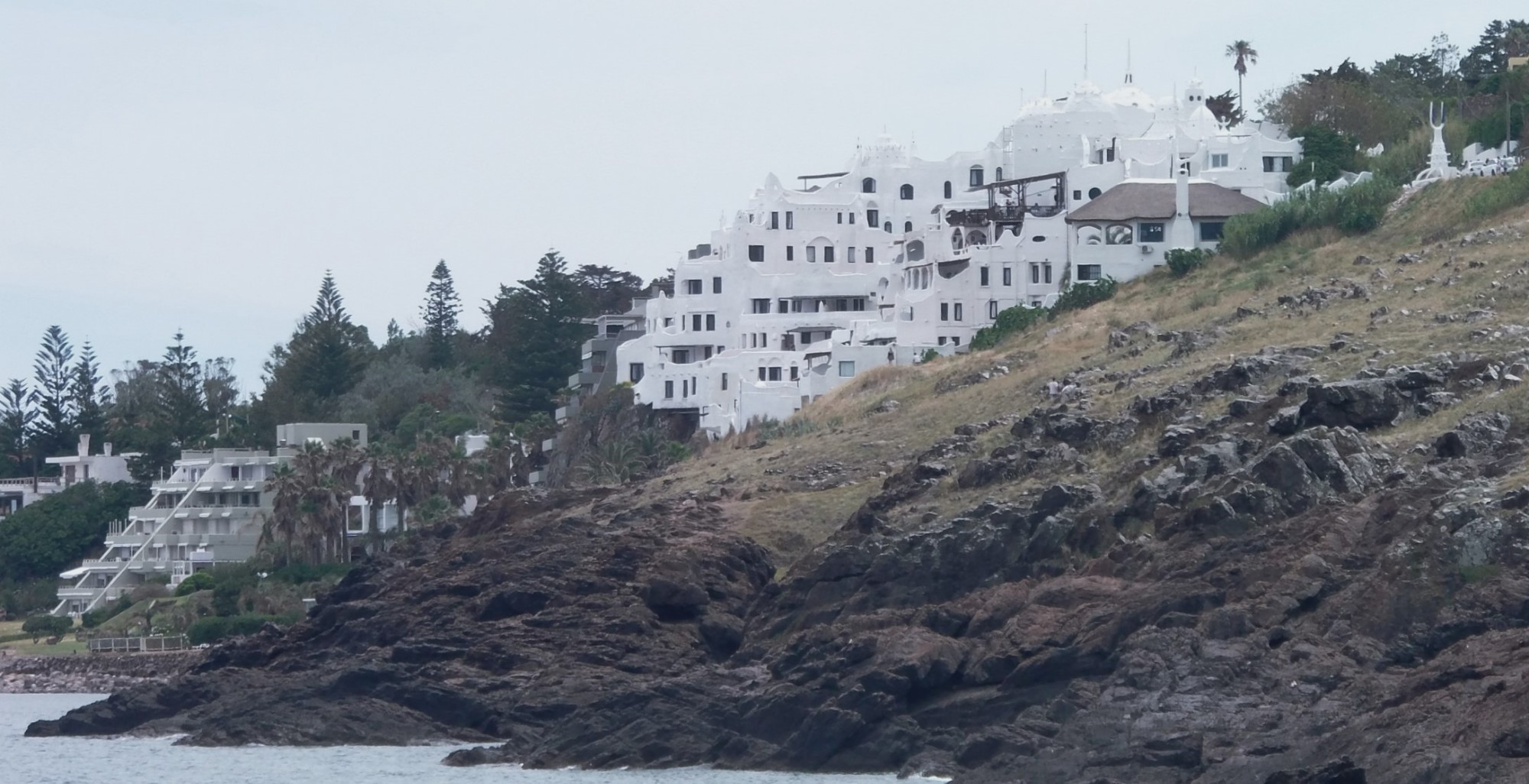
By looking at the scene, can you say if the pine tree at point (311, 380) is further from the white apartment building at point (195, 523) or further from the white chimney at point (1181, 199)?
the white chimney at point (1181, 199)

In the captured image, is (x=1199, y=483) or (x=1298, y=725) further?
(x=1199, y=483)

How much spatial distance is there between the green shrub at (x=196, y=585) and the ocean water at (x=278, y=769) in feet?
111

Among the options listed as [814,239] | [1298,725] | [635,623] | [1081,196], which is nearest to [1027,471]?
[635,623]

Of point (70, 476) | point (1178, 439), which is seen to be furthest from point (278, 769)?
point (70, 476)

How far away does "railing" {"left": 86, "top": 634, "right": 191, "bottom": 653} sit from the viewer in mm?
84375

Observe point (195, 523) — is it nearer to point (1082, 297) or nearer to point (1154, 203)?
point (1082, 297)

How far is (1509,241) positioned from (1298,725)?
33136mm

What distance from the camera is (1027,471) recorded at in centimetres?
5072

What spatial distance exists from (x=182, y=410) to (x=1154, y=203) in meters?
51.1

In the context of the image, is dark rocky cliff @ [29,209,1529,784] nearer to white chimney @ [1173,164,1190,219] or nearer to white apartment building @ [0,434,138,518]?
white chimney @ [1173,164,1190,219]

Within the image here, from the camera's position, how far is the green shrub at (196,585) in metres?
92.4

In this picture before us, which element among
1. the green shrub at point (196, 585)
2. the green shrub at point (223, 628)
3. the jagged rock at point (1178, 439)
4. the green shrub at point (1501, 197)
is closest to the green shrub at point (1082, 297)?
the green shrub at point (1501, 197)

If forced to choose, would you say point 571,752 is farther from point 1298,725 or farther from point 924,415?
point 924,415

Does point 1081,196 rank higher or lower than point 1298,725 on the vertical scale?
higher
